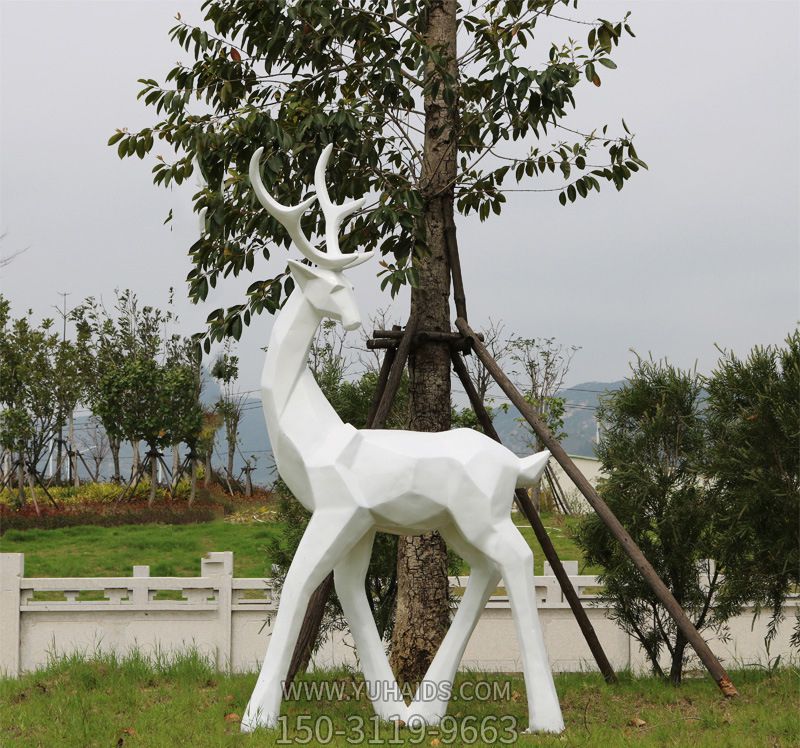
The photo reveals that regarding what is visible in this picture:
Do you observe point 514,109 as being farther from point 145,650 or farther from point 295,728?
point 145,650

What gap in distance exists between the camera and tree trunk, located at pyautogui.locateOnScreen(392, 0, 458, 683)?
700cm

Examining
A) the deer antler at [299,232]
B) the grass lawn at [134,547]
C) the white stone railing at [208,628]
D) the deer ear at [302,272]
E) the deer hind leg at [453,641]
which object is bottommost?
the grass lawn at [134,547]

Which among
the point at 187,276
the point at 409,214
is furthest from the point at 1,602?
the point at 409,214

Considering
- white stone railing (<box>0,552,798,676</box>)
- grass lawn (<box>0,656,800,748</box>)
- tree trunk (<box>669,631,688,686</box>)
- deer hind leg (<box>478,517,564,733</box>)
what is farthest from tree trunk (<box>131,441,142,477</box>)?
deer hind leg (<box>478,517,564,733</box>)

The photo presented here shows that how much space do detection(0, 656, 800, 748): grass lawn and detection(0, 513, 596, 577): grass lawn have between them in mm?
7736

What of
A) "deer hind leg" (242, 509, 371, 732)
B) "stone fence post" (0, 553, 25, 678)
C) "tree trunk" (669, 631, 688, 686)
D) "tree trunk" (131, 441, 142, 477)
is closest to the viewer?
"deer hind leg" (242, 509, 371, 732)

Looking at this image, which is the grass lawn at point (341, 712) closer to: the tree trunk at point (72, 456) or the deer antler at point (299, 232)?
the deer antler at point (299, 232)

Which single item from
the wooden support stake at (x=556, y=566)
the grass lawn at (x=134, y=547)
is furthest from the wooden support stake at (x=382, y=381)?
the grass lawn at (x=134, y=547)

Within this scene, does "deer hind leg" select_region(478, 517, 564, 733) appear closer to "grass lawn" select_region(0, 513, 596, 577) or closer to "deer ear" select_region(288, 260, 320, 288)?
"deer ear" select_region(288, 260, 320, 288)

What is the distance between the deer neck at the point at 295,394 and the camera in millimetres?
5367

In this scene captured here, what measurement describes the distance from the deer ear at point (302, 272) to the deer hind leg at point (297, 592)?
1.33m

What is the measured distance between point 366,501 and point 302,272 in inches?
53.3

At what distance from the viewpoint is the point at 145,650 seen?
865 cm

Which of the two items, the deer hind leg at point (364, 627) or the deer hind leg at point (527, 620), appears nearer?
the deer hind leg at point (527, 620)
